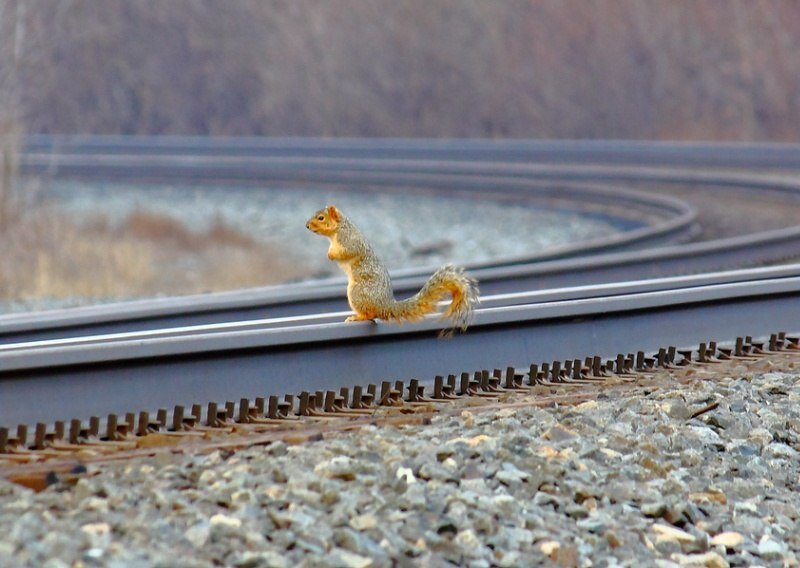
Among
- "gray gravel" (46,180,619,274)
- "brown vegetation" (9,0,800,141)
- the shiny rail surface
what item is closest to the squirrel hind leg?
the shiny rail surface

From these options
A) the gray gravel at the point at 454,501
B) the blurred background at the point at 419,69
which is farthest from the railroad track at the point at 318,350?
the blurred background at the point at 419,69

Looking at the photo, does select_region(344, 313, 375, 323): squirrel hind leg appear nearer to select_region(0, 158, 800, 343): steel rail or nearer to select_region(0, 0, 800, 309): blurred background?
→ select_region(0, 158, 800, 343): steel rail

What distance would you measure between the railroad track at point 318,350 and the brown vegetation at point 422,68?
24.7 meters

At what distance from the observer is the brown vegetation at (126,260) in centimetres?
1411

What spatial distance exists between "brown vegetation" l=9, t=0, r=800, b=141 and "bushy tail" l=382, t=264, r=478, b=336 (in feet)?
87.1

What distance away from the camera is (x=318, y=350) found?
19.7ft

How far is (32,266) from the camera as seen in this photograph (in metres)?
15.2

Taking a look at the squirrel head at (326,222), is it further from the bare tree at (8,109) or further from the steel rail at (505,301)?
the bare tree at (8,109)

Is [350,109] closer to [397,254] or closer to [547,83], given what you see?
[547,83]

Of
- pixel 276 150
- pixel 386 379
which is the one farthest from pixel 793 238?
pixel 276 150

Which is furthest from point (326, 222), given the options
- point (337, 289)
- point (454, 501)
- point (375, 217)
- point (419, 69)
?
point (419, 69)

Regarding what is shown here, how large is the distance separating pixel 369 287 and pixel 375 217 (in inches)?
514

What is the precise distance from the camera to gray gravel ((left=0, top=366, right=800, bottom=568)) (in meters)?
3.96

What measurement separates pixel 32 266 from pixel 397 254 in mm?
4245
